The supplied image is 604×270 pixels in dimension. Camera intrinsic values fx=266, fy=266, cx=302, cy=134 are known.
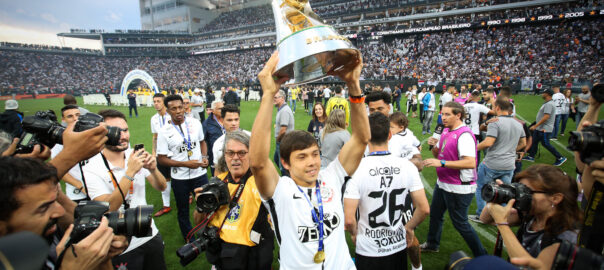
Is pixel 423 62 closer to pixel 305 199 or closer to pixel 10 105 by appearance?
pixel 10 105

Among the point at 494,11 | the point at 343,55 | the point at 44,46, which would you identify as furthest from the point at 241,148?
the point at 44,46

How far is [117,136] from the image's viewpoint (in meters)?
1.86

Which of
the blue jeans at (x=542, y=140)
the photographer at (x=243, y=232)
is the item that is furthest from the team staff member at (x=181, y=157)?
the blue jeans at (x=542, y=140)

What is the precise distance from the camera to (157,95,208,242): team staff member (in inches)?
170

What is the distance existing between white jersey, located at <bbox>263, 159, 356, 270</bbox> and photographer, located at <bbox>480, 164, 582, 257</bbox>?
3.61 feet

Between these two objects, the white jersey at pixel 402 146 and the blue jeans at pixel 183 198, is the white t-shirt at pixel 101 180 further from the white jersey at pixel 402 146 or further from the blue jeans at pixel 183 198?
the white jersey at pixel 402 146

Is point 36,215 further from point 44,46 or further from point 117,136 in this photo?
point 44,46

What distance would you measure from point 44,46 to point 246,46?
42.2 m

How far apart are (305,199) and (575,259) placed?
1388 millimetres

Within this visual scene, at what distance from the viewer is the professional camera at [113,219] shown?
139 centimetres

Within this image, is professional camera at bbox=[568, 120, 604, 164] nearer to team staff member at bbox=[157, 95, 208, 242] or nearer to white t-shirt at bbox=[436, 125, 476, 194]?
white t-shirt at bbox=[436, 125, 476, 194]

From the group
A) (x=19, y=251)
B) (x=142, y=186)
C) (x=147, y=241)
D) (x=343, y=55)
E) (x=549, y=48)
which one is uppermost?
(x=549, y=48)

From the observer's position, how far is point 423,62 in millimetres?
37375

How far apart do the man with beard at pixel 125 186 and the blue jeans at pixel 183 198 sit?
1.42m
